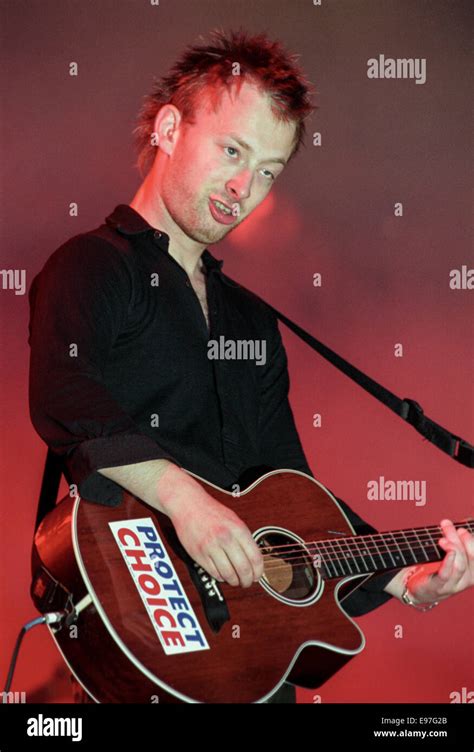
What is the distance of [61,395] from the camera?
4.65ft

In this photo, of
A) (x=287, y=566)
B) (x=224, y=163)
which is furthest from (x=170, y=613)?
(x=224, y=163)

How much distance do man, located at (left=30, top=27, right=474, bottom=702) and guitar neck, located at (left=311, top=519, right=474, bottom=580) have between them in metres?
0.04

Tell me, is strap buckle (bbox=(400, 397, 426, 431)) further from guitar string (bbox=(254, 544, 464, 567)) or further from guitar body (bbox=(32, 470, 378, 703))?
guitar body (bbox=(32, 470, 378, 703))

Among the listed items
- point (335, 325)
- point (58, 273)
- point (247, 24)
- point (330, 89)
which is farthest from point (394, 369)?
point (58, 273)

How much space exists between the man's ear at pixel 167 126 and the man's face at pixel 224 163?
5 cm

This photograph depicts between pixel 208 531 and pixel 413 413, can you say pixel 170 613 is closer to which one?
pixel 208 531

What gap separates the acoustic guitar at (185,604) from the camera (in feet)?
4.35

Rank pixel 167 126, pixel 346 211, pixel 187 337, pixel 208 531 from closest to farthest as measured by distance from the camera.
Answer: pixel 208 531 < pixel 187 337 < pixel 167 126 < pixel 346 211

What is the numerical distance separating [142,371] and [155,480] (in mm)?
311

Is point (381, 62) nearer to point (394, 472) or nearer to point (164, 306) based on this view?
point (394, 472)

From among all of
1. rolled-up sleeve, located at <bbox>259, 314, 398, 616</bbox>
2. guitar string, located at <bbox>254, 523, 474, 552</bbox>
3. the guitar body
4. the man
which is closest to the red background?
the man

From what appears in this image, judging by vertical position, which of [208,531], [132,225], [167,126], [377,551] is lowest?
[377,551]

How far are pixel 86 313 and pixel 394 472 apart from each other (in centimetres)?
163

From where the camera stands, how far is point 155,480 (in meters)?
1.39
